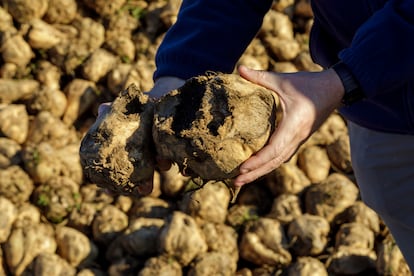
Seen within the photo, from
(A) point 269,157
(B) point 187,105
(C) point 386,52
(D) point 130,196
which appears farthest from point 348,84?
(D) point 130,196

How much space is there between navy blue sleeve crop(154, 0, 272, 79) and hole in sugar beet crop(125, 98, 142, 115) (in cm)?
21

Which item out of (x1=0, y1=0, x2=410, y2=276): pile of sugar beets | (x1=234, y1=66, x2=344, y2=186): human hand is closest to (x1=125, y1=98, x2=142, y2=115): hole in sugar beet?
(x1=234, y1=66, x2=344, y2=186): human hand

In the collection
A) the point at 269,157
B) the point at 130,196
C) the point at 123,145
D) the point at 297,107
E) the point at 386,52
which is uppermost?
the point at 386,52

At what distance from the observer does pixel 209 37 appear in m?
1.82

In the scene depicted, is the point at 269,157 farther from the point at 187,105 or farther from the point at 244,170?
the point at 187,105

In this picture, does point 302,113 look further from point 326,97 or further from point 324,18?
point 324,18

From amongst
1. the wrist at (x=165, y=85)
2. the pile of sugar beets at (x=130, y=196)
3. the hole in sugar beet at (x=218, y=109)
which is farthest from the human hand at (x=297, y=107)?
the pile of sugar beets at (x=130, y=196)

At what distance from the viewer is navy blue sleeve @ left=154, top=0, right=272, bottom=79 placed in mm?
1794

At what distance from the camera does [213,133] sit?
1.44 metres

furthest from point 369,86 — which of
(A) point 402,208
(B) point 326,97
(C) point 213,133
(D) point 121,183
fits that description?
(A) point 402,208

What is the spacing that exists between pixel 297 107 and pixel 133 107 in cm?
46

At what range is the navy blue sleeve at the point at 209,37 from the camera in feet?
5.89

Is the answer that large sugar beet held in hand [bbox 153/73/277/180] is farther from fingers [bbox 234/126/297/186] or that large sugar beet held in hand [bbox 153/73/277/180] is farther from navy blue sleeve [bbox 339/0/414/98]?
navy blue sleeve [bbox 339/0/414/98]

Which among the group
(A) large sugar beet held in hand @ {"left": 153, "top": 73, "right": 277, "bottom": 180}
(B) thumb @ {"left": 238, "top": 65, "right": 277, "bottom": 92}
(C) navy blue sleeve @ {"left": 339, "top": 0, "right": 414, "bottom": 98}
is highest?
(C) navy blue sleeve @ {"left": 339, "top": 0, "right": 414, "bottom": 98}
